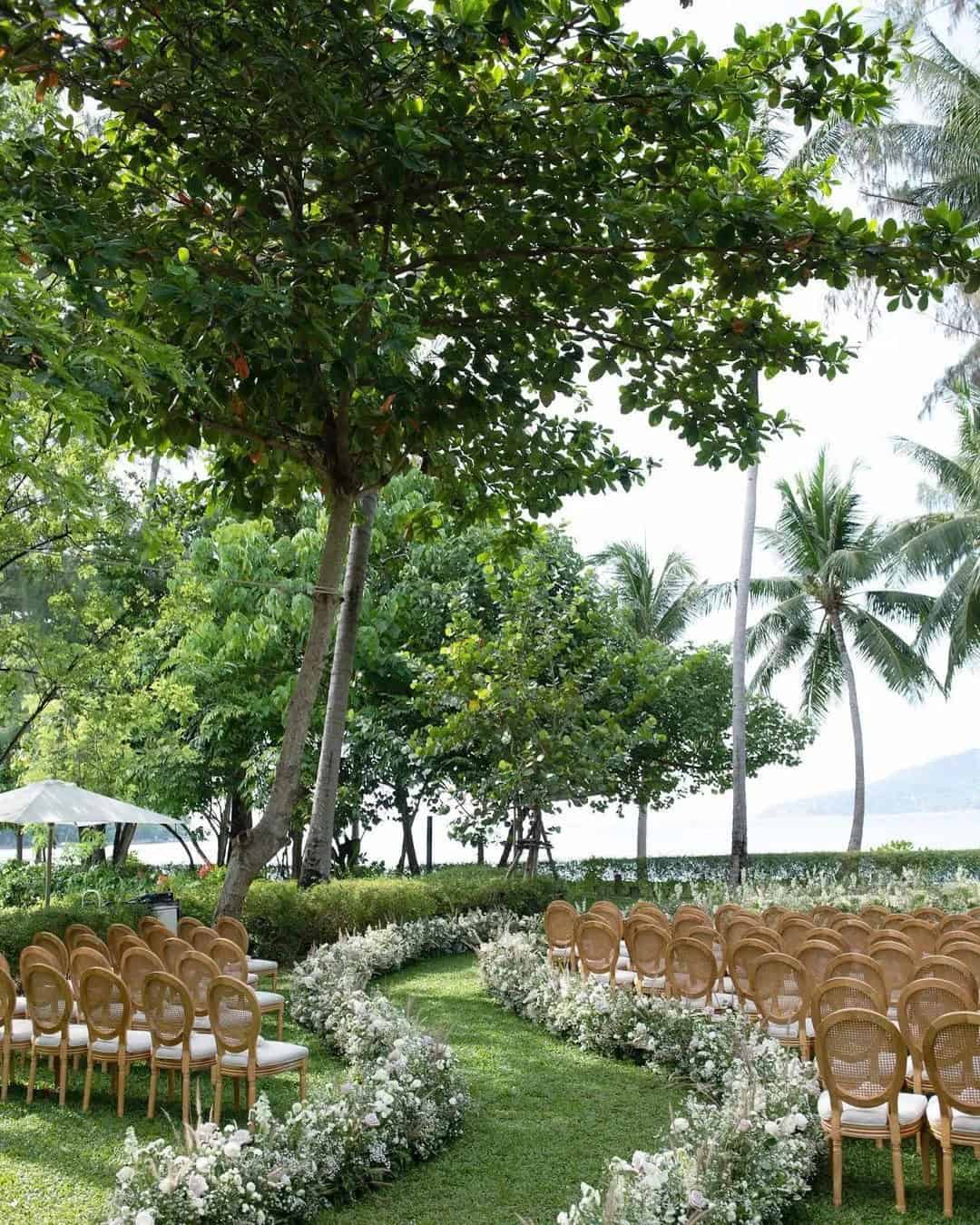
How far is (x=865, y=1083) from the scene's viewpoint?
5973 mm

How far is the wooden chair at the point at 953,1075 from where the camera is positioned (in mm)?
5602

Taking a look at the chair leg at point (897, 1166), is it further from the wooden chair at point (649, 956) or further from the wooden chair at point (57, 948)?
the wooden chair at point (57, 948)

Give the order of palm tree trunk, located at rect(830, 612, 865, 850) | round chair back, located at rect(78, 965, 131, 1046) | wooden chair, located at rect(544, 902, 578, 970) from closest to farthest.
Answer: round chair back, located at rect(78, 965, 131, 1046) → wooden chair, located at rect(544, 902, 578, 970) → palm tree trunk, located at rect(830, 612, 865, 850)

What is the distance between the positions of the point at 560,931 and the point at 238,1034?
17.6ft

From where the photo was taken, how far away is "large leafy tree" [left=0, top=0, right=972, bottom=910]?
20.5 feet

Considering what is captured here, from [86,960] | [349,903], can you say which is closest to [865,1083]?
[86,960]

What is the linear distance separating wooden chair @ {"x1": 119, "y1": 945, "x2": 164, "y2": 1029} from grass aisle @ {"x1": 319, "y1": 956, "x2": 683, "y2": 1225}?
1796 millimetres

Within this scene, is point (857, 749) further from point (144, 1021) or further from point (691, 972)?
point (144, 1021)

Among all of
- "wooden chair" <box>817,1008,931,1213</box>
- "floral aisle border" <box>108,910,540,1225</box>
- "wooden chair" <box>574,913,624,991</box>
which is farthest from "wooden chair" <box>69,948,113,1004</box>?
"wooden chair" <box>817,1008,931,1213</box>

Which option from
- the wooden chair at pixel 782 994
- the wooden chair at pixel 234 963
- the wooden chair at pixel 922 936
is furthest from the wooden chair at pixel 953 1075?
the wooden chair at pixel 234 963

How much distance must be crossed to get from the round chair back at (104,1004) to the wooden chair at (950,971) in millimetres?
5184

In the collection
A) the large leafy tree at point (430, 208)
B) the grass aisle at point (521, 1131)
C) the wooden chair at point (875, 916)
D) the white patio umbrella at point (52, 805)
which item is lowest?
the grass aisle at point (521, 1131)

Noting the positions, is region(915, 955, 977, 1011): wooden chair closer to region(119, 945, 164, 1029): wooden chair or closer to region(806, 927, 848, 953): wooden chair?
region(806, 927, 848, 953): wooden chair

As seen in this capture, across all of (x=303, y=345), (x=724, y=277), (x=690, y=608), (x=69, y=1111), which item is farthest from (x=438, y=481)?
(x=690, y=608)
